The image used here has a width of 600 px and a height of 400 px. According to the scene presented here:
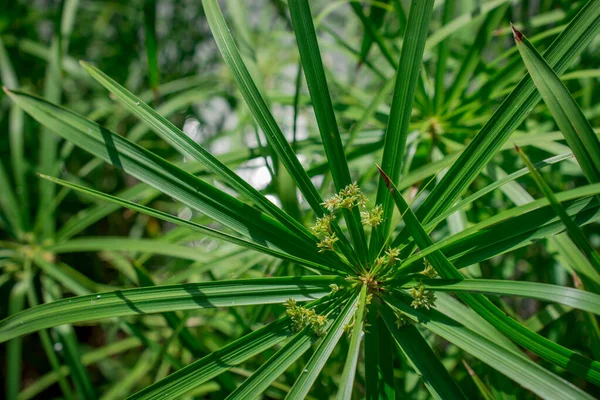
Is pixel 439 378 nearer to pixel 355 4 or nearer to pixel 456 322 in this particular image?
pixel 456 322

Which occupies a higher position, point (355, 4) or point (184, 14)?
point (184, 14)

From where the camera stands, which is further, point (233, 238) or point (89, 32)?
point (89, 32)

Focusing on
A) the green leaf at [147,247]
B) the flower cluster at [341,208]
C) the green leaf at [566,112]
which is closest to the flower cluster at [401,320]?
the flower cluster at [341,208]

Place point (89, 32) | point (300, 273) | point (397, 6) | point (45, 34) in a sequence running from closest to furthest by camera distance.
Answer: point (300, 273) < point (397, 6) < point (89, 32) < point (45, 34)

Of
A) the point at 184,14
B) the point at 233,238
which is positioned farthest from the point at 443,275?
the point at 184,14

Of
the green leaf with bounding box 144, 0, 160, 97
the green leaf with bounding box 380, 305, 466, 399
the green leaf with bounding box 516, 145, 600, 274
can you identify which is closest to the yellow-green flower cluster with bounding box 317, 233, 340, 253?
the green leaf with bounding box 380, 305, 466, 399

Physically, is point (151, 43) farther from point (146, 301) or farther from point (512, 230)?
point (512, 230)

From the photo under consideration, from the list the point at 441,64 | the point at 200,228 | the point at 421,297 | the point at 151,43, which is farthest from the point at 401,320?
the point at 151,43

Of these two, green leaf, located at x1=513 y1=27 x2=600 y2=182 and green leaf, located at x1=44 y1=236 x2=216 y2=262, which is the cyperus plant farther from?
green leaf, located at x1=44 y1=236 x2=216 y2=262

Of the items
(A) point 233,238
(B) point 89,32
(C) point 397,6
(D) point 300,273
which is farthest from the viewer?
(B) point 89,32
